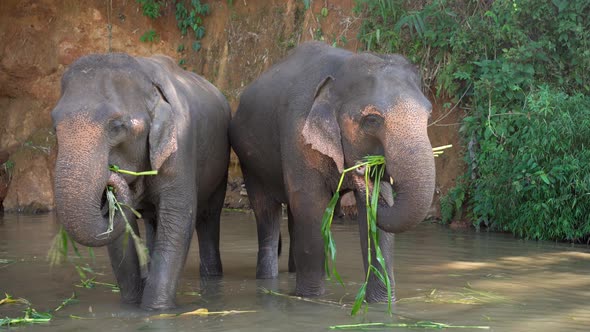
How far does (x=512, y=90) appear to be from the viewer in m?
11.0

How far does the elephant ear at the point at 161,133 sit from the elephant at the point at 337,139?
92 cm

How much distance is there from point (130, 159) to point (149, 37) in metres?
9.54

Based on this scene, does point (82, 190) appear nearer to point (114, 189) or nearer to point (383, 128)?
point (114, 189)

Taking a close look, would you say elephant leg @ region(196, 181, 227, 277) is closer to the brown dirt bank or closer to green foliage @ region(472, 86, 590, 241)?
green foliage @ region(472, 86, 590, 241)

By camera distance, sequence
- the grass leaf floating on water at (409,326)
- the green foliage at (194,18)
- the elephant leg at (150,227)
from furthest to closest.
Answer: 1. the green foliage at (194,18)
2. the elephant leg at (150,227)
3. the grass leaf floating on water at (409,326)

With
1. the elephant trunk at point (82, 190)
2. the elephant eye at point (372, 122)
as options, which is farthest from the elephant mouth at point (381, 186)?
the elephant trunk at point (82, 190)

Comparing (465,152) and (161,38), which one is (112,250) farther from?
(161,38)

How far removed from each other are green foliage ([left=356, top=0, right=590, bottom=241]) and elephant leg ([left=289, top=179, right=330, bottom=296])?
374 centimetres

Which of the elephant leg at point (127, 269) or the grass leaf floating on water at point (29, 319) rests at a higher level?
the elephant leg at point (127, 269)

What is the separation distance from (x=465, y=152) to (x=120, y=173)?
623 centimetres

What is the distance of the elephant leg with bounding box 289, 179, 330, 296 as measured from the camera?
6.82m

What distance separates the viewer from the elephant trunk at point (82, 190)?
569cm

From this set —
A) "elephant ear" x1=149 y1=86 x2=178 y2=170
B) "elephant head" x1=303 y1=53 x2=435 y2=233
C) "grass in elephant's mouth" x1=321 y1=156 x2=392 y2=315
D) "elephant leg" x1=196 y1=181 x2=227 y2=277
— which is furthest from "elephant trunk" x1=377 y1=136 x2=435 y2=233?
"elephant leg" x1=196 y1=181 x2=227 y2=277

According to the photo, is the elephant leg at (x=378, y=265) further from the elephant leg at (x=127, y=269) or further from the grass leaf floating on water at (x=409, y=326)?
the elephant leg at (x=127, y=269)
